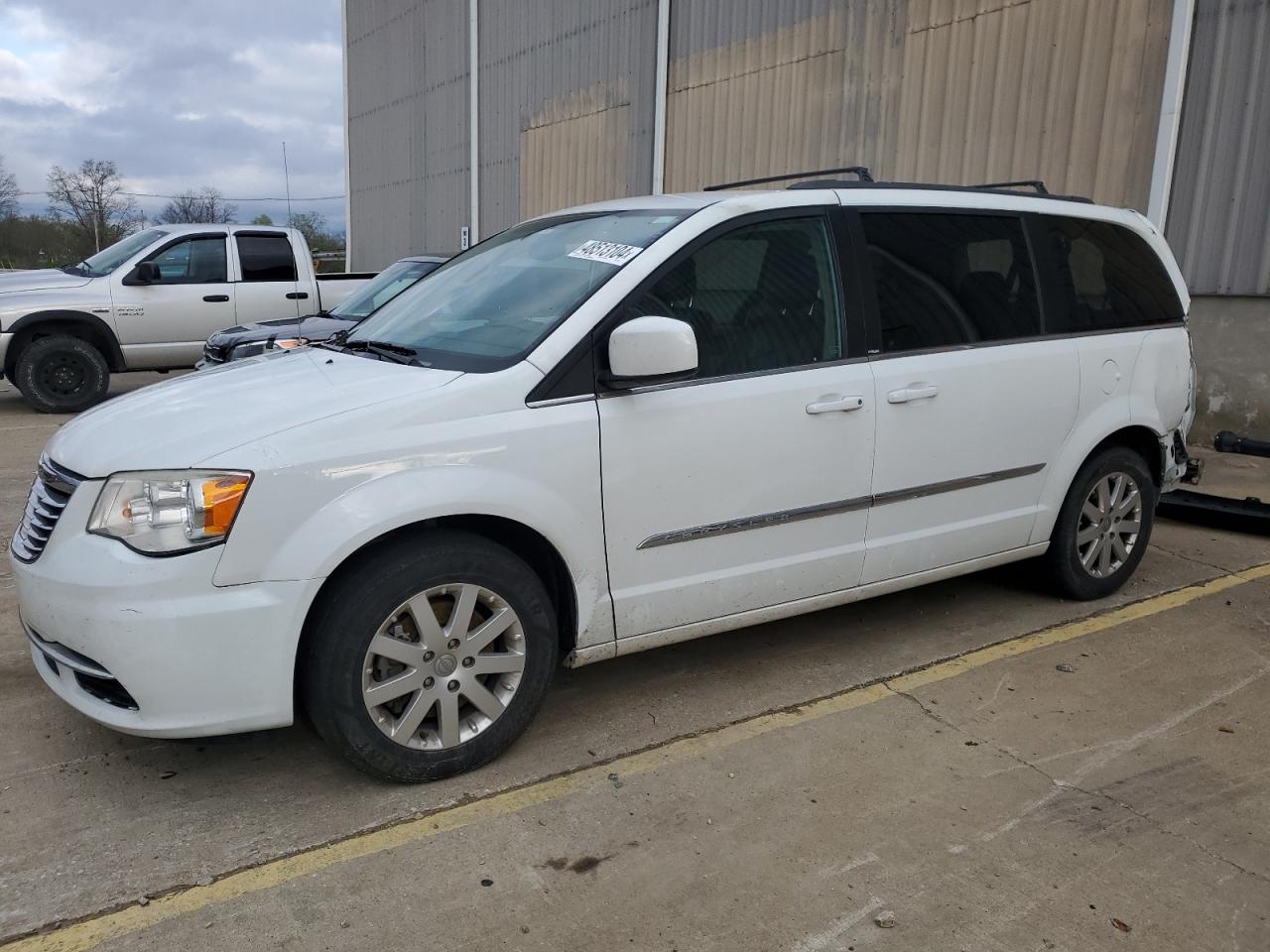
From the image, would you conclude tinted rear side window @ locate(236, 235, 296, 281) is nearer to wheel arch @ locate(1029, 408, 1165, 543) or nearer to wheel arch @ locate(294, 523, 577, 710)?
wheel arch @ locate(294, 523, 577, 710)

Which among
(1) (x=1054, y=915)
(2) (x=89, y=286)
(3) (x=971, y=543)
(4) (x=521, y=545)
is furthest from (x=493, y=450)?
(2) (x=89, y=286)

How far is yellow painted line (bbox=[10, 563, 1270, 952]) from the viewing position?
8.04ft

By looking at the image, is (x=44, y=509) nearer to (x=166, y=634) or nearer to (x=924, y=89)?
(x=166, y=634)

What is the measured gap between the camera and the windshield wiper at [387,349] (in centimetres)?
341

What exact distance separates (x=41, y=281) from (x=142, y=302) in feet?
3.14

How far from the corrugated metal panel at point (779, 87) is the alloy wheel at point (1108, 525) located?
6769mm

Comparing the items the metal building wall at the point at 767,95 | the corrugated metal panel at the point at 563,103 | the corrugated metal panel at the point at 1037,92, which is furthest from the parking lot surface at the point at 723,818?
the corrugated metal panel at the point at 563,103

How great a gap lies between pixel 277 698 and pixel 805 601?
1901 mm

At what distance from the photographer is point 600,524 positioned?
10.5 ft

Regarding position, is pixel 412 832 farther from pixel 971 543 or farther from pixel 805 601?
pixel 971 543

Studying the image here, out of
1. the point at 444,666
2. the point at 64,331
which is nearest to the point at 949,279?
the point at 444,666

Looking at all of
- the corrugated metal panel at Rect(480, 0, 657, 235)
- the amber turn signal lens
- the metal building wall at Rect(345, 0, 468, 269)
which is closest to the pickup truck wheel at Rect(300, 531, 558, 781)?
the amber turn signal lens

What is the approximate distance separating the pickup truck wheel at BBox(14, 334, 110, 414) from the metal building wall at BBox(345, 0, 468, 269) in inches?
393

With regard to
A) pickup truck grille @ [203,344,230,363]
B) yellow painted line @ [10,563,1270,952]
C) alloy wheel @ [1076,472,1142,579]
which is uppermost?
pickup truck grille @ [203,344,230,363]
